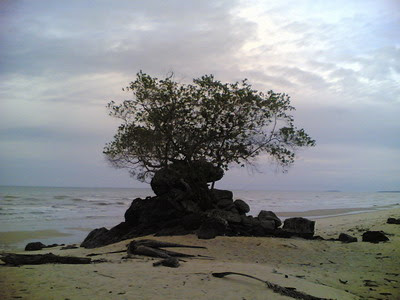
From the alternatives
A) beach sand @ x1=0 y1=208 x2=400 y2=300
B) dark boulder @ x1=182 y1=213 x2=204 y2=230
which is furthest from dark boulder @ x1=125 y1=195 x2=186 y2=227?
beach sand @ x1=0 y1=208 x2=400 y2=300

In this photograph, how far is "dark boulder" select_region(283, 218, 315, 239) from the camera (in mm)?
17891

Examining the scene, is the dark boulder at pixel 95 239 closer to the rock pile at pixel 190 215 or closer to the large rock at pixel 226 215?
the rock pile at pixel 190 215

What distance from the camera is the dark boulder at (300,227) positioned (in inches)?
704

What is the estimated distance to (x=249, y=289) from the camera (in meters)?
7.35

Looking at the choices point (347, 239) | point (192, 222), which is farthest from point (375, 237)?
point (192, 222)

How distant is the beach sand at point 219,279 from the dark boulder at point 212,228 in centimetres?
184

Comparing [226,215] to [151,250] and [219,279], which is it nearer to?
[151,250]

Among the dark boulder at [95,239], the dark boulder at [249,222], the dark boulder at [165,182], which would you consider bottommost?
the dark boulder at [95,239]

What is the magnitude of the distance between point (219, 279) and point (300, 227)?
11.4m

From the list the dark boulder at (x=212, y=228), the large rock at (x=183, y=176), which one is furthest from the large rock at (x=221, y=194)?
the dark boulder at (x=212, y=228)

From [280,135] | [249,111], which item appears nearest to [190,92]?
[249,111]

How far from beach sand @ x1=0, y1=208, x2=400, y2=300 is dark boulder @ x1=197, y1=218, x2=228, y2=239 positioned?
184 centimetres

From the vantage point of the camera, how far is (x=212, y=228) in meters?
16.0

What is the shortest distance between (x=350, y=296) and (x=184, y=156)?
40.4ft
